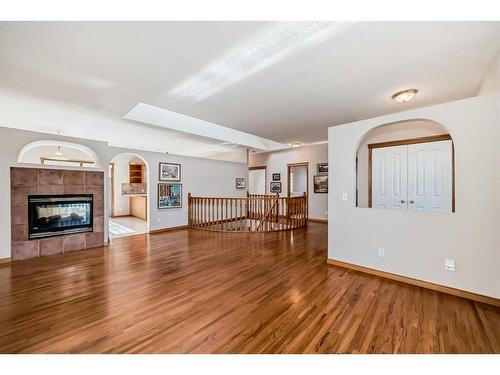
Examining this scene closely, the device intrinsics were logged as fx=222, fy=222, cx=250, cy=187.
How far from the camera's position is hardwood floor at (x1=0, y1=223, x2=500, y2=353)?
175 cm

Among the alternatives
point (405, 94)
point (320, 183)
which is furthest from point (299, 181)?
point (405, 94)

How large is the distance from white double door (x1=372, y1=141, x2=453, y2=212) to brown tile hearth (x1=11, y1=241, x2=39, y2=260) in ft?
22.0

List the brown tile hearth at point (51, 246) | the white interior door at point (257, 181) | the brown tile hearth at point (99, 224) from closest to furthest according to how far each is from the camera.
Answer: the brown tile hearth at point (51, 246) → the brown tile hearth at point (99, 224) → the white interior door at point (257, 181)

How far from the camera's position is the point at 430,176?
4.13 metres

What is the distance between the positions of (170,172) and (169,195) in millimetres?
691

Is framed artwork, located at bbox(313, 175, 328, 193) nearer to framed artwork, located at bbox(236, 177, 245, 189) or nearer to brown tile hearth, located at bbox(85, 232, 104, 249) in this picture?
framed artwork, located at bbox(236, 177, 245, 189)

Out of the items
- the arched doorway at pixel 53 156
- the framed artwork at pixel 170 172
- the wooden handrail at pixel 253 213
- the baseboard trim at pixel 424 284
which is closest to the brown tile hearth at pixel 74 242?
the framed artwork at pixel 170 172

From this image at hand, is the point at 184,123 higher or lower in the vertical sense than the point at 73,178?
higher

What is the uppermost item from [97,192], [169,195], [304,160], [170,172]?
[304,160]

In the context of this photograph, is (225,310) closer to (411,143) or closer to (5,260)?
(5,260)

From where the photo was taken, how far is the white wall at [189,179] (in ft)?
20.3

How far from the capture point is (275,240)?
17.2 feet

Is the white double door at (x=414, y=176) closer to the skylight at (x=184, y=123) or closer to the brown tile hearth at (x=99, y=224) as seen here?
the skylight at (x=184, y=123)
